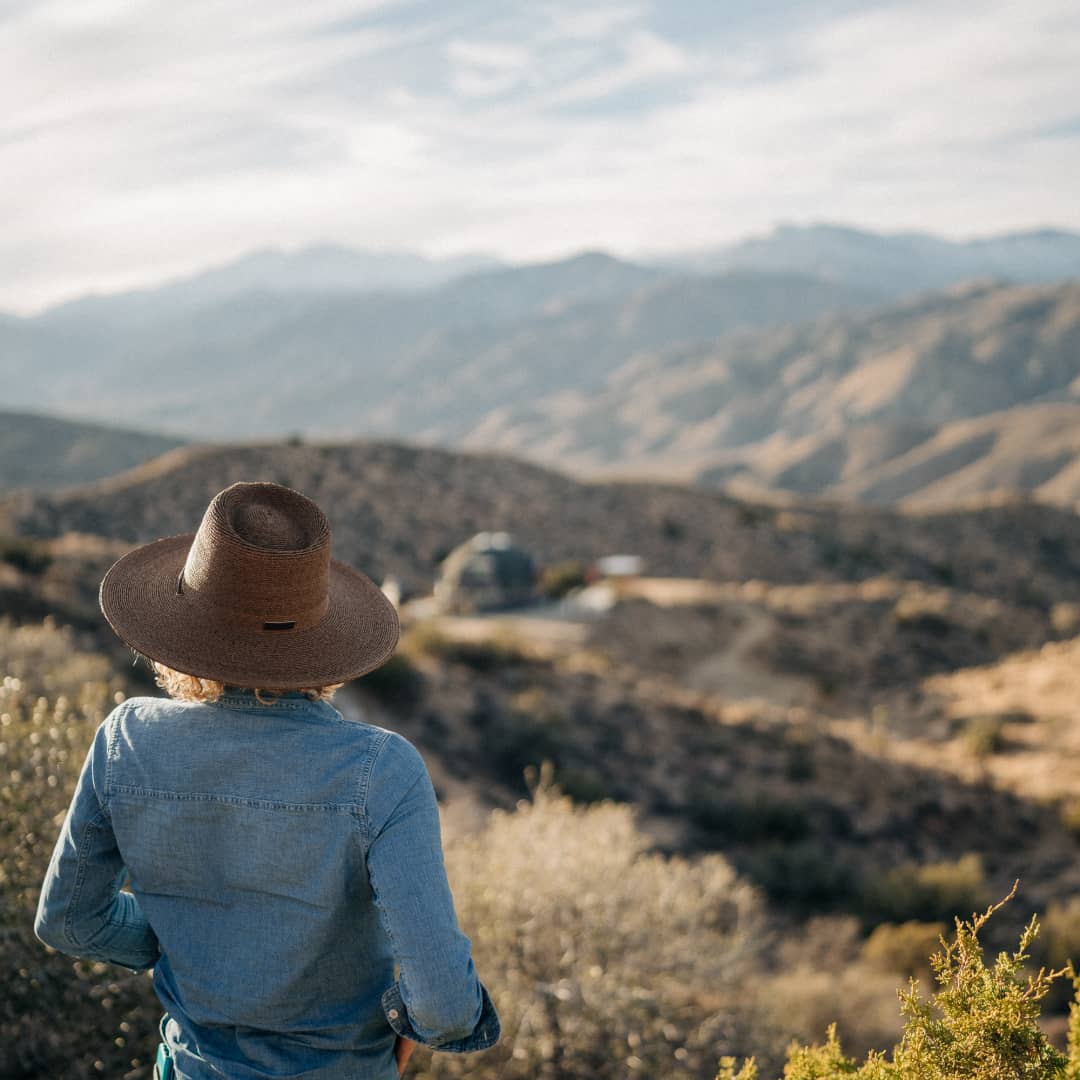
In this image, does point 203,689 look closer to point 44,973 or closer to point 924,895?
point 44,973

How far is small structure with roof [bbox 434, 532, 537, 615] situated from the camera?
31.5 meters

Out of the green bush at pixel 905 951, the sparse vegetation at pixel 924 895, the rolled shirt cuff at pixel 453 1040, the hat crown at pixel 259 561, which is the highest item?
the hat crown at pixel 259 561

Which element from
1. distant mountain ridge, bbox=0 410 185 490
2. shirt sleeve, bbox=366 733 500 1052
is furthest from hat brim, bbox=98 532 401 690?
distant mountain ridge, bbox=0 410 185 490

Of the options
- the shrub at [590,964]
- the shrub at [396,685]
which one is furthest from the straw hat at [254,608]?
Answer: the shrub at [396,685]

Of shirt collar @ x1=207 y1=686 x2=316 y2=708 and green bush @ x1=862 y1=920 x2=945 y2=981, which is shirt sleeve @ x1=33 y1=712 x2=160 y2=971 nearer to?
shirt collar @ x1=207 y1=686 x2=316 y2=708

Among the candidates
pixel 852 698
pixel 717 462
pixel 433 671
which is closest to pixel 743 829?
pixel 433 671

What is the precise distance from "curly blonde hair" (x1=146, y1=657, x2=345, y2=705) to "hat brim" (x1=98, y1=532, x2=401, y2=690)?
0.04 m

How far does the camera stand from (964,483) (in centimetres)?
13088

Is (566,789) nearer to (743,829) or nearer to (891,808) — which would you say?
(743,829)

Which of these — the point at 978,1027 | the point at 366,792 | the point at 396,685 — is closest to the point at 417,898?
the point at 366,792

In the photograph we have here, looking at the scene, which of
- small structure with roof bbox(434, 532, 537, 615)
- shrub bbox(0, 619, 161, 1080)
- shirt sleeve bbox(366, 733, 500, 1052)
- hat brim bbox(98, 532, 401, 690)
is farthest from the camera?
small structure with roof bbox(434, 532, 537, 615)

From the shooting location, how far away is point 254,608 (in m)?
2.36

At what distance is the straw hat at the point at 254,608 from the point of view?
2.33 metres

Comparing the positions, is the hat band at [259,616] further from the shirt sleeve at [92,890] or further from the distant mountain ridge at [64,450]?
the distant mountain ridge at [64,450]
